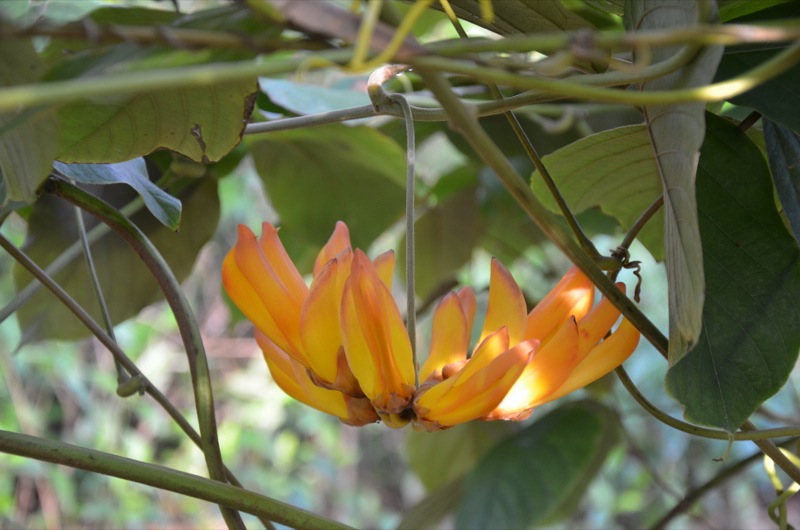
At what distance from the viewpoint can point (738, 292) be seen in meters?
0.31

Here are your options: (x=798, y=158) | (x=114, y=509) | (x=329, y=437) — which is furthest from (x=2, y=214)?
(x=329, y=437)

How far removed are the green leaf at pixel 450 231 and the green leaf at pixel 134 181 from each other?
1.41 feet

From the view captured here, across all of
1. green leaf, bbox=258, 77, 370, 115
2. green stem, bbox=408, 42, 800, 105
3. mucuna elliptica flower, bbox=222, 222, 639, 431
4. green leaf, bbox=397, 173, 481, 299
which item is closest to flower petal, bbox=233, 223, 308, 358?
mucuna elliptica flower, bbox=222, 222, 639, 431

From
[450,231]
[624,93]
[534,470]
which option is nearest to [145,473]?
[624,93]

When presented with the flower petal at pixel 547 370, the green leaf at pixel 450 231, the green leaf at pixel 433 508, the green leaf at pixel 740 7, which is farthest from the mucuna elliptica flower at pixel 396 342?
the green leaf at pixel 450 231

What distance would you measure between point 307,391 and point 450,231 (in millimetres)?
511

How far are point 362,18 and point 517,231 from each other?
62 cm

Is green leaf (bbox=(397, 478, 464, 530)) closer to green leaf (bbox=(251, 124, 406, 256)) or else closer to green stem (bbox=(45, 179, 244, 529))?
green leaf (bbox=(251, 124, 406, 256))

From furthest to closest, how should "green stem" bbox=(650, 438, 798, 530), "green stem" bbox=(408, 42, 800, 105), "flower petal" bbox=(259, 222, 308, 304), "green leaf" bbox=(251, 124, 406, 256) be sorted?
"green leaf" bbox=(251, 124, 406, 256), "green stem" bbox=(650, 438, 798, 530), "flower petal" bbox=(259, 222, 308, 304), "green stem" bbox=(408, 42, 800, 105)

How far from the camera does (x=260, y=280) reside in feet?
0.87

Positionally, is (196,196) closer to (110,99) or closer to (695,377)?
(110,99)

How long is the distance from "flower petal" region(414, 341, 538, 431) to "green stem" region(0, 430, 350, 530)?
6cm

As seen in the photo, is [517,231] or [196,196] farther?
[517,231]

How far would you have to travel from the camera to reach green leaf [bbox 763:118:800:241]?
306 mm
